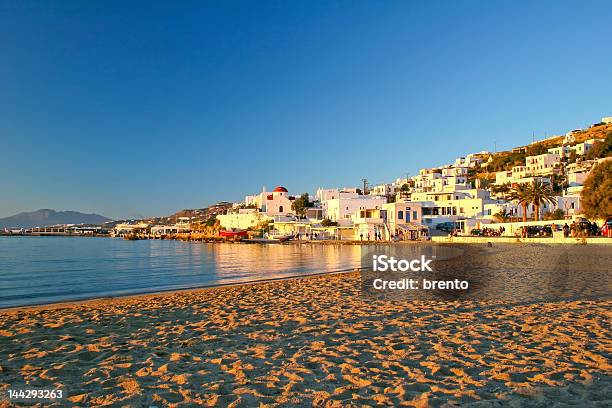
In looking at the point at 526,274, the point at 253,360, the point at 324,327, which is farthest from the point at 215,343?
the point at 526,274

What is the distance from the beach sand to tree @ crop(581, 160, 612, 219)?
38675 mm

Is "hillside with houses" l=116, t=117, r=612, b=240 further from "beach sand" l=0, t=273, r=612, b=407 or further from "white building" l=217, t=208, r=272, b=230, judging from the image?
"beach sand" l=0, t=273, r=612, b=407

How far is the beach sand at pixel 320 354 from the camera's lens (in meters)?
5.90

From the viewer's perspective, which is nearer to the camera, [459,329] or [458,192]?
[459,329]

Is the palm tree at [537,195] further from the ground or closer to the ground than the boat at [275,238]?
further from the ground

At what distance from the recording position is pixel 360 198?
8744 centimetres

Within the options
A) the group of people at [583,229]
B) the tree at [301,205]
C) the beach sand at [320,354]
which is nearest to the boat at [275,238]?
the tree at [301,205]

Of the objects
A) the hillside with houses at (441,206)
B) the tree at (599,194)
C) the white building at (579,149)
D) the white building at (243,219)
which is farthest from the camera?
the white building at (579,149)

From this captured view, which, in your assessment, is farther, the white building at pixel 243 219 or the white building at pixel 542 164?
the white building at pixel 243 219

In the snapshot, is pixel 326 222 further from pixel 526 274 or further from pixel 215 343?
pixel 215 343

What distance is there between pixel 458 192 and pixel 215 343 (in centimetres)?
7663

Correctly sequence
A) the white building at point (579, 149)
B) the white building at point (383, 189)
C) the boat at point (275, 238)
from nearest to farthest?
the boat at point (275, 238) → the white building at point (579, 149) → the white building at point (383, 189)

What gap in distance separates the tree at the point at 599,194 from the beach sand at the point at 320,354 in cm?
3868

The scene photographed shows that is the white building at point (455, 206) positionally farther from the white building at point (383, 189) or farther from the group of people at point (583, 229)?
the white building at point (383, 189)
